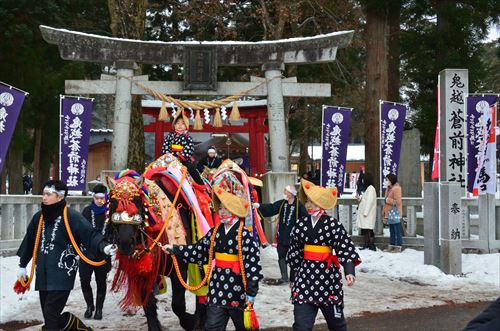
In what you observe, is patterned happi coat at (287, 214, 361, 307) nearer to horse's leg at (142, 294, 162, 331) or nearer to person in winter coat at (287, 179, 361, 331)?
person in winter coat at (287, 179, 361, 331)

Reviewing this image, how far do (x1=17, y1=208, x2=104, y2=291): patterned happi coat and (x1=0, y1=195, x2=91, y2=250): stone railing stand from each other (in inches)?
243

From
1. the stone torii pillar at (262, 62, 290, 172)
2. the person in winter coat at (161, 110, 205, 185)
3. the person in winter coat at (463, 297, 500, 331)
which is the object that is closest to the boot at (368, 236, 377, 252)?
the stone torii pillar at (262, 62, 290, 172)

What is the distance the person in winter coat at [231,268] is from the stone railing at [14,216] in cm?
744

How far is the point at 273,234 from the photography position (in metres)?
13.4

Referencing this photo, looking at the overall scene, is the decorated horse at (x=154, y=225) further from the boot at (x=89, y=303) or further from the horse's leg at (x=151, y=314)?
the boot at (x=89, y=303)

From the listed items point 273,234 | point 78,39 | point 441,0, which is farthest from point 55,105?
point 441,0

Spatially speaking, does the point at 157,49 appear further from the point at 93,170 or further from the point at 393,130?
the point at 93,170

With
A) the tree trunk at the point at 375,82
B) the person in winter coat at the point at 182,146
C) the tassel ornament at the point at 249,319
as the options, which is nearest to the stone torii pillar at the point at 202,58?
the tree trunk at the point at 375,82

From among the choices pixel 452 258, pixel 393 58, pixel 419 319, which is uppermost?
pixel 393 58

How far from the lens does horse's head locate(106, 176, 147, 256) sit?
560cm

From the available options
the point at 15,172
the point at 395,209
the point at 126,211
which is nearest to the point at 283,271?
the point at 395,209

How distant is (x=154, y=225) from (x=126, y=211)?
0.81 meters

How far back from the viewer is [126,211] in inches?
225

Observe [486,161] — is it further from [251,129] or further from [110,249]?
[110,249]
